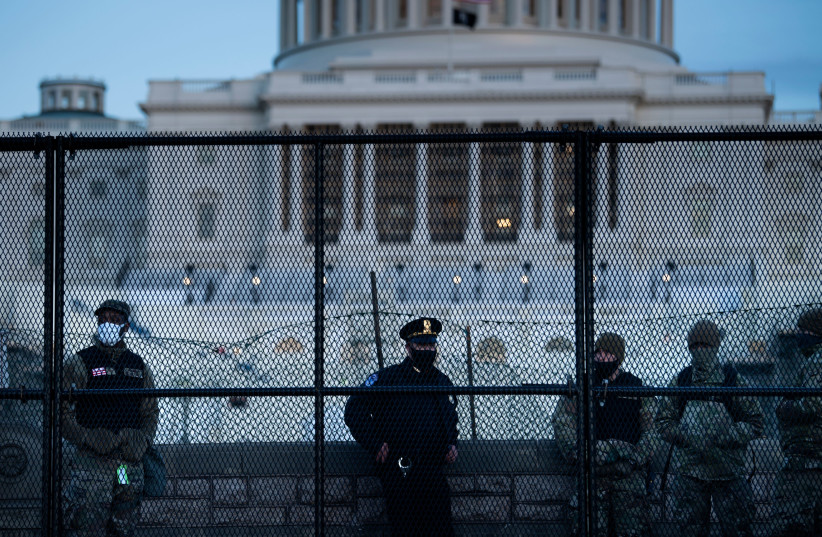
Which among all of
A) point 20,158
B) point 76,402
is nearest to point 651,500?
point 76,402

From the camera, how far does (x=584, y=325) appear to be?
9.43 meters

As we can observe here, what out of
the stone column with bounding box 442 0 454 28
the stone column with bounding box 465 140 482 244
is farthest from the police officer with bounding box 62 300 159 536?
the stone column with bounding box 442 0 454 28

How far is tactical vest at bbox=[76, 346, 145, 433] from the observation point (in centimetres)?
968

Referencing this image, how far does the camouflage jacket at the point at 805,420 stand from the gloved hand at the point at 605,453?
107 cm

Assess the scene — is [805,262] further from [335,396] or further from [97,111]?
[97,111]

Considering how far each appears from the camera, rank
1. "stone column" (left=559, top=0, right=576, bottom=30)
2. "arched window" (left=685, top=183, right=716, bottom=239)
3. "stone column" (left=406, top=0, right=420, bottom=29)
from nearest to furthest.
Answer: "arched window" (left=685, top=183, right=716, bottom=239)
"stone column" (left=406, top=0, right=420, bottom=29)
"stone column" (left=559, top=0, right=576, bottom=30)

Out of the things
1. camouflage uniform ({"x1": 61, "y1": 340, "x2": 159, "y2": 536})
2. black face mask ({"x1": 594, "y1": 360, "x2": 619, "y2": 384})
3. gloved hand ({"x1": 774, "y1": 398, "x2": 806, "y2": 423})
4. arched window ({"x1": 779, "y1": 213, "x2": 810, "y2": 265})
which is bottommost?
camouflage uniform ({"x1": 61, "y1": 340, "x2": 159, "y2": 536})

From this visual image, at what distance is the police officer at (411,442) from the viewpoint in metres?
9.59

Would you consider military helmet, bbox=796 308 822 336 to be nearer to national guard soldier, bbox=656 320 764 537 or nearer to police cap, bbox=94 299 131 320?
national guard soldier, bbox=656 320 764 537

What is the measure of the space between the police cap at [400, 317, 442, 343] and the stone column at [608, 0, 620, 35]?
3166 inches

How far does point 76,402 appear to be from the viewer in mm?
9648

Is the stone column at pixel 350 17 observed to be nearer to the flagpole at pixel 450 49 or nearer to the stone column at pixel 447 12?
the stone column at pixel 447 12

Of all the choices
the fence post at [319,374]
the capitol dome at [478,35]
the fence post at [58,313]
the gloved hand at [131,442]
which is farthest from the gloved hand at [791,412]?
the capitol dome at [478,35]

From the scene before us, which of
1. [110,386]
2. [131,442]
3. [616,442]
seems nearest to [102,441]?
[131,442]
